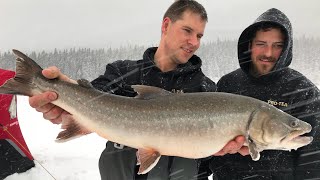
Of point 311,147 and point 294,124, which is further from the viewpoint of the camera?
point 311,147

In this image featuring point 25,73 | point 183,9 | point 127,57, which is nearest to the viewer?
point 25,73

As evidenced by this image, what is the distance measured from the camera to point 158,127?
161 inches

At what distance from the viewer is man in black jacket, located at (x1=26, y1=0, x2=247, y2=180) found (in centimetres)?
487

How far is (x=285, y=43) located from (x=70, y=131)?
10.6 ft

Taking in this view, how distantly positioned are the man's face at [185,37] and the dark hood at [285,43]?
3.44 feet

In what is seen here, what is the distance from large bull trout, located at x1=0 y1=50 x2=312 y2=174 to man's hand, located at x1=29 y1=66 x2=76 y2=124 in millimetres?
68

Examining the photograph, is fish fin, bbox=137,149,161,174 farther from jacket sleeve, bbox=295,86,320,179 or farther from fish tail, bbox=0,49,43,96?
jacket sleeve, bbox=295,86,320,179

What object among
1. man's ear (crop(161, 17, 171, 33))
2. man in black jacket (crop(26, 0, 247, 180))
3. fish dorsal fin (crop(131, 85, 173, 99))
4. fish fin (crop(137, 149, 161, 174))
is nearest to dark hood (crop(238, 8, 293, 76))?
man in black jacket (crop(26, 0, 247, 180))

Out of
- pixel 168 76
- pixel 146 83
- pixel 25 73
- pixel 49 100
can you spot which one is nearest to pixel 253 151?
pixel 168 76

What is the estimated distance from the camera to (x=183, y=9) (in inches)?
203

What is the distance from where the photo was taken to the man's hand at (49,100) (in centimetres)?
404

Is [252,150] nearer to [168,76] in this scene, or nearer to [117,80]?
[168,76]

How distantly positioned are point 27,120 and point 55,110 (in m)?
16.3

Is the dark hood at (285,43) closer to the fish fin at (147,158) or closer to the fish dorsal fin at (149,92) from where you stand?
the fish dorsal fin at (149,92)
